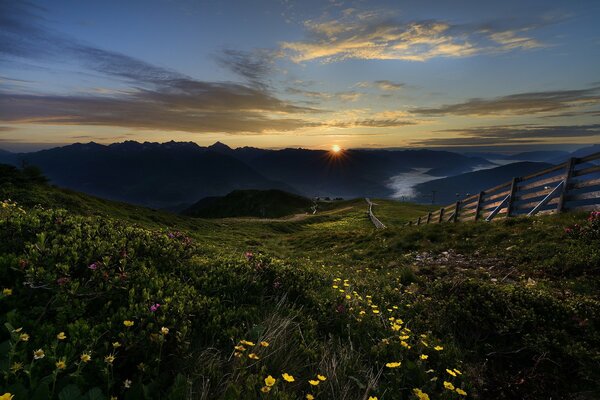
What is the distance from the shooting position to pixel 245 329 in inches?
168

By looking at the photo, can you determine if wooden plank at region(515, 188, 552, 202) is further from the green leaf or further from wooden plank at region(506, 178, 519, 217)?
the green leaf

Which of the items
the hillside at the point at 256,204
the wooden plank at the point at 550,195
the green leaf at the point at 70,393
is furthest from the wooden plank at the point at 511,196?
the hillside at the point at 256,204

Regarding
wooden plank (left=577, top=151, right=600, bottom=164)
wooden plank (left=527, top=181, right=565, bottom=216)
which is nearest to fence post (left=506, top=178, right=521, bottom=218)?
wooden plank (left=527, top=181, right=565, bottom=216)

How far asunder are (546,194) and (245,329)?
632 inches

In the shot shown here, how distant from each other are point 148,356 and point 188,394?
65 centimetres

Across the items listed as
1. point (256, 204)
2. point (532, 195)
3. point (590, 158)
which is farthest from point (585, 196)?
point (256, 204)

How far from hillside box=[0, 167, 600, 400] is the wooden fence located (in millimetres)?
Answer: 7117

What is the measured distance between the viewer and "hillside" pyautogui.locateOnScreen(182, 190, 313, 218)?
156625 mm

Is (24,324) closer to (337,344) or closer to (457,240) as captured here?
(337,344)

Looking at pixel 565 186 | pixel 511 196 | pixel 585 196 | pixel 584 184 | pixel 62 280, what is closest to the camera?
pixel 62 280

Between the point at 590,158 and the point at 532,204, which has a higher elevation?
the point at 590,158

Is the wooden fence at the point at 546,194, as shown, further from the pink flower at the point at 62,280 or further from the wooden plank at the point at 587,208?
the pink flower at the point at 62,280

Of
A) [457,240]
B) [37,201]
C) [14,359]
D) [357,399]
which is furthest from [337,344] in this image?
[37,201]

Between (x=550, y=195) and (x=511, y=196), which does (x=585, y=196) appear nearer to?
(x=550, y=195)
